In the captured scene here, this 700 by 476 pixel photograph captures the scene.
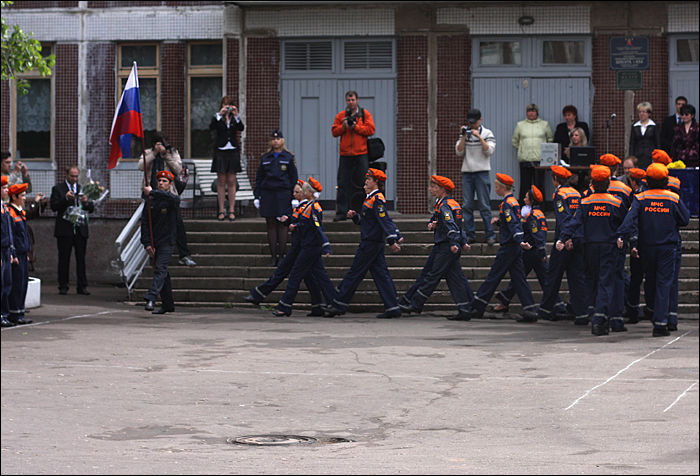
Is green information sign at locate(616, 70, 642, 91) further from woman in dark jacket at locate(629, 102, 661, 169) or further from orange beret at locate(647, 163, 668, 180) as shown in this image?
orange beret at locate(647, 163, 668, 180)

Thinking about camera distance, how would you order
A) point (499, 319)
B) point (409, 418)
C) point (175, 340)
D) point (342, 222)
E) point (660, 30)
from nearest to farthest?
point (409, 418)
point (175, 340)
point (499, 319)
point (342, 222)
point (660, 30)

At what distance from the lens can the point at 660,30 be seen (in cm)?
2347

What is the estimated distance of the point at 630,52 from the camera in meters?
23.6

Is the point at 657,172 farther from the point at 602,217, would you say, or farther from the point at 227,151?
the point at 227,151

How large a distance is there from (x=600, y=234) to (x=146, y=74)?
11.4m

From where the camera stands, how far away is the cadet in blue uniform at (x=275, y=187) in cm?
1973

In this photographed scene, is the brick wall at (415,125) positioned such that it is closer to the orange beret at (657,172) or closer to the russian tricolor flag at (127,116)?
the russian tricolor flag at (127,116)

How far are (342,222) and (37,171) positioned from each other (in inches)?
289

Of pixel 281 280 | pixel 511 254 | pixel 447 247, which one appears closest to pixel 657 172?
pixel 511 254

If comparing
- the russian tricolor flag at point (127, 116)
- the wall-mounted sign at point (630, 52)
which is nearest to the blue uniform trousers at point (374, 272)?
the russian tricolor flag at point (127, 116)

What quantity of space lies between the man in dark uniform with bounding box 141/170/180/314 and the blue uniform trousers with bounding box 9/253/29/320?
6.44 feet

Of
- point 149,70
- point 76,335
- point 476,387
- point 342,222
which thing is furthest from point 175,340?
point 149,70

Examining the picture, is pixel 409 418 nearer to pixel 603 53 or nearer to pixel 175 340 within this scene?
pixel 175 340

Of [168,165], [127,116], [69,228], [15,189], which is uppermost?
[127,116]
